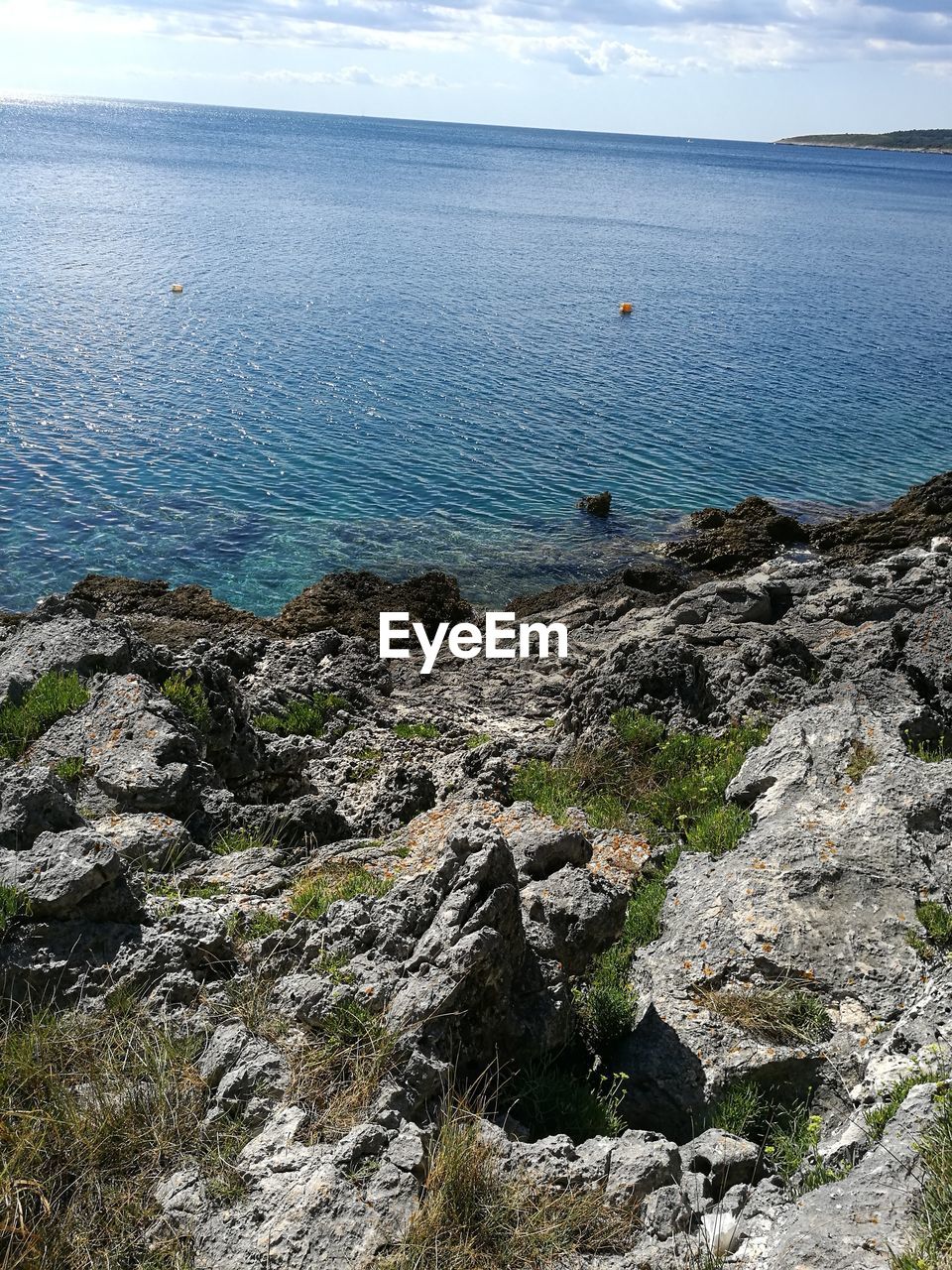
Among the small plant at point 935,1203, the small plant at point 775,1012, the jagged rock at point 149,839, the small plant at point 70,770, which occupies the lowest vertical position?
the small plant at point 775,1012

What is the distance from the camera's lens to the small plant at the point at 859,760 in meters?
9.35

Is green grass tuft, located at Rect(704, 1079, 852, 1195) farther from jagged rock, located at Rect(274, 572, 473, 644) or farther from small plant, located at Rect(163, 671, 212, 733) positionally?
jagged rock, located at Rect(274, 572, 473, 644)

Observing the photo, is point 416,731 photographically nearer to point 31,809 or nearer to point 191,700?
point 191,700

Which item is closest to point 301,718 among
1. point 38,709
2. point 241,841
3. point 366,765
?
point 366,765

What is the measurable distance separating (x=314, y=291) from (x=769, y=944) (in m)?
51.7

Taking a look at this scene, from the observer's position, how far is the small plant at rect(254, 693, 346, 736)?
14.1 metres

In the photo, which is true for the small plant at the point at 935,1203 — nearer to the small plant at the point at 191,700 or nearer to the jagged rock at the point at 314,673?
the small plant at the point at 191,700

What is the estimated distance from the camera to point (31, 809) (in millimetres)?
8008

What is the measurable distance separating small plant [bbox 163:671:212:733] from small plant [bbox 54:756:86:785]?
1701mm

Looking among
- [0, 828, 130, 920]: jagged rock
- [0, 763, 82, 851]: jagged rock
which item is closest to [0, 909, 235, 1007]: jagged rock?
[0, 828, 130, 920]: jagged rock

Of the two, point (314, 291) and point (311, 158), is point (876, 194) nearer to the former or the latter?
point (311, 158)

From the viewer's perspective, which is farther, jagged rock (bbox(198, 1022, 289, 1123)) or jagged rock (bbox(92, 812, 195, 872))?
jagged rock (bbox(92, 812, 195, 872))


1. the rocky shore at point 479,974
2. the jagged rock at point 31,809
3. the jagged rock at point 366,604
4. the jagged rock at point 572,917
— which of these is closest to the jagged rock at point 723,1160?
the rocky shore at point 479,974

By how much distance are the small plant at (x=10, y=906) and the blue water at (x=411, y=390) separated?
16.6 meters
